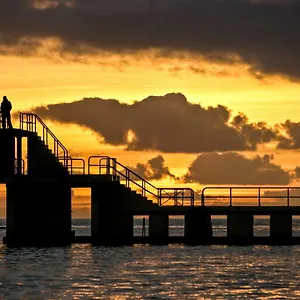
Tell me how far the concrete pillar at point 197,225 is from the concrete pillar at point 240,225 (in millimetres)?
1240

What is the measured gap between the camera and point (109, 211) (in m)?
73.8

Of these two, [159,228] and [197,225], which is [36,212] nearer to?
[159,228]

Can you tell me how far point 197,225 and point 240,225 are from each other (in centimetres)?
261

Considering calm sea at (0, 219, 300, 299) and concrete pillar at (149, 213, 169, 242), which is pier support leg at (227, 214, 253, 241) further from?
concrete pillar at (149, 213, 169, 242)

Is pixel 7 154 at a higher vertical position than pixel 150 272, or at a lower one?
higher

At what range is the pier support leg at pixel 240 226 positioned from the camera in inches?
2904

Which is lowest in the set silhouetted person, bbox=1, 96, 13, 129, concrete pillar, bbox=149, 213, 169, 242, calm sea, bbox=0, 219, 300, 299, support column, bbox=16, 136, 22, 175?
calm sea, bbox=0, 219, 300, 299

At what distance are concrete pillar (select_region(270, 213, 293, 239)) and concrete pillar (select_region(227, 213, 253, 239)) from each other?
1342mm

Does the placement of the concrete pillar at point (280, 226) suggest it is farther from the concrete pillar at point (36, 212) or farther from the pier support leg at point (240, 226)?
the concrete pillar at point (36, 212)

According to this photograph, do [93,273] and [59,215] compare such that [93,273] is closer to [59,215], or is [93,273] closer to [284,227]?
[59,215]

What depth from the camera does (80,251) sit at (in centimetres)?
7219

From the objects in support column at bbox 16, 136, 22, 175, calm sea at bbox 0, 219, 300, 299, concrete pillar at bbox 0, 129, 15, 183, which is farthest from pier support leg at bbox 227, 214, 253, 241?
concrete pillar at bbox 0, 129, 15, 183

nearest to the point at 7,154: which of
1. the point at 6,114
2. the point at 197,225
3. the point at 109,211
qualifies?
the point at 6,114

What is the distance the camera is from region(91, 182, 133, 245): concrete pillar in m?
73.5
